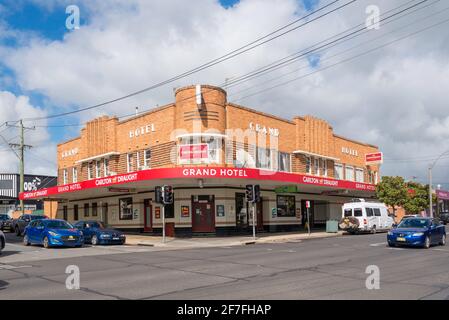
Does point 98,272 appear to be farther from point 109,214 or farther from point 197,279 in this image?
point 109,214

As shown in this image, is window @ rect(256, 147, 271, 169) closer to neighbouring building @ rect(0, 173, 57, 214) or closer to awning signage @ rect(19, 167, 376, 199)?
awning signage @ rect(19, 167, 376, 199)

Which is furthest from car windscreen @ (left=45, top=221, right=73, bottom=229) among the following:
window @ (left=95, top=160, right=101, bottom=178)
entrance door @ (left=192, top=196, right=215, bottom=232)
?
window @ (left=95, top=160, right=101, bottom=178)

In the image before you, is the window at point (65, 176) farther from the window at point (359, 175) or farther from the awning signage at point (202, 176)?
the window at point (359, 175)

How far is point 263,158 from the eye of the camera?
3459 cm

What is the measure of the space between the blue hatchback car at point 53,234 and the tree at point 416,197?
1311 inches

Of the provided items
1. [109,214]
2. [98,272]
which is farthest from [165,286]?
[109,214]

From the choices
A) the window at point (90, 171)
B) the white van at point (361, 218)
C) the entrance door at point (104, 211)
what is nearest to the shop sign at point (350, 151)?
the white van at point (361, 218)

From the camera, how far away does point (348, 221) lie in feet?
113

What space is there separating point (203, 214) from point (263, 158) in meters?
6.28

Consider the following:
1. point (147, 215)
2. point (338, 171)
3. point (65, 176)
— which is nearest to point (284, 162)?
point (338, 171)

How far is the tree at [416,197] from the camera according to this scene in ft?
153

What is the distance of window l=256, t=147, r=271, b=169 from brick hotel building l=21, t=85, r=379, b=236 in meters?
0.07
